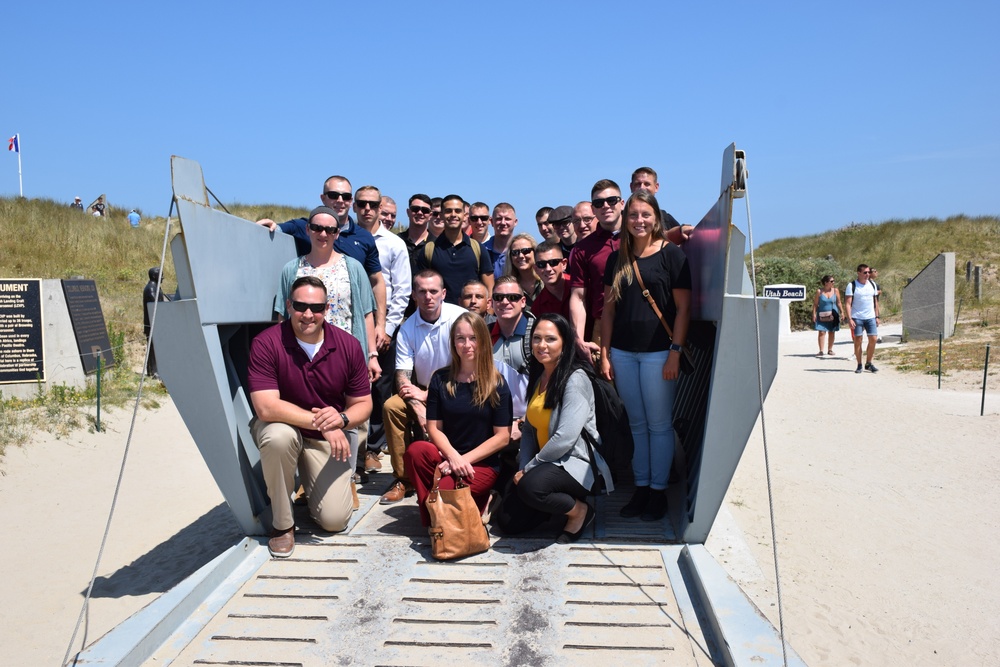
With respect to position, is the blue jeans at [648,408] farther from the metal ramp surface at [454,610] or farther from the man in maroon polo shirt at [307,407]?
the man in maroon polo shirt at [307,407]

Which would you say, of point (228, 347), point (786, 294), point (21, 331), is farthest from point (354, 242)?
point (786, 294)

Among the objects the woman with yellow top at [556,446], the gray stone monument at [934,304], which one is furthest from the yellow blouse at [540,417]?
the gray stone monument at [934,304]

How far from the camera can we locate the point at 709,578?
390 cm

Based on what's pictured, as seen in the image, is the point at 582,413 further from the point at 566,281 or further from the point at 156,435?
the point at 156,435

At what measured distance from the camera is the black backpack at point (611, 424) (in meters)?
4.61

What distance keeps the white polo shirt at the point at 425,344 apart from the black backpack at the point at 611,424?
115 centimetres

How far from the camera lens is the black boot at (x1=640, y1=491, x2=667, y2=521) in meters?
4.88

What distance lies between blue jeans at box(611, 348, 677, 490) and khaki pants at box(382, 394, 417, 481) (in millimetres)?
1532

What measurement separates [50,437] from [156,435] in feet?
4.71

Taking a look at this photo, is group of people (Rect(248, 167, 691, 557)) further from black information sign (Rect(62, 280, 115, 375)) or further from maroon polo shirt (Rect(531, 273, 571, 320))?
black information sign (Rect(62, 280, 115, 375))

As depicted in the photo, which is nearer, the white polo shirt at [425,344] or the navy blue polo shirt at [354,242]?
the white polo shirt at [425,344]

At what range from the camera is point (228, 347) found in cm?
486

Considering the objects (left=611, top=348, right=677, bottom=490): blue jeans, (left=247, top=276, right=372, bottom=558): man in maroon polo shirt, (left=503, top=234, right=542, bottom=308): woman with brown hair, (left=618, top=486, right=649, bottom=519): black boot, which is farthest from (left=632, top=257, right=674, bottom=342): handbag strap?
(left=247, top=276, right=372, bottom=558): man in maroon polo shirt

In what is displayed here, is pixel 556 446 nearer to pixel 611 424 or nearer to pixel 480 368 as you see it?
pixel 611 424
